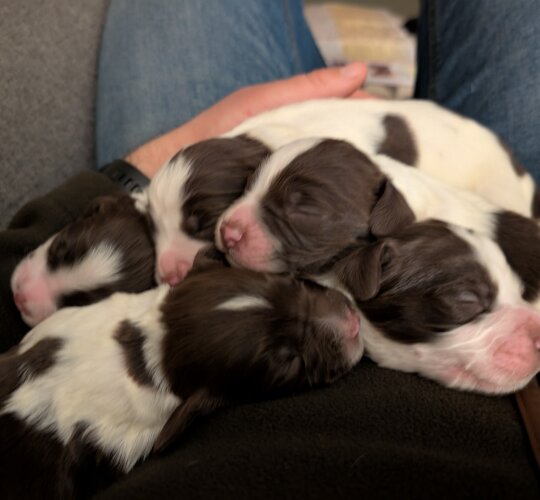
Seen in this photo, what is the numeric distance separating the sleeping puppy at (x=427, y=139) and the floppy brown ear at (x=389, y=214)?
445 mm

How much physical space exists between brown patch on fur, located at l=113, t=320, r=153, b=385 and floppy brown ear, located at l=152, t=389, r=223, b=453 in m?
0.17

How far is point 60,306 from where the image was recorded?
201 cm

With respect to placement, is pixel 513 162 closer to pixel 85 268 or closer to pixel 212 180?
pixel 212 180

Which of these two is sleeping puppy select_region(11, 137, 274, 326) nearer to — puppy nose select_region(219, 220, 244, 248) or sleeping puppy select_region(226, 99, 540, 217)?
puppy nose select_region(219, 220, 244, 248)

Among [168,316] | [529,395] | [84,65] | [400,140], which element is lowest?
[529,395]

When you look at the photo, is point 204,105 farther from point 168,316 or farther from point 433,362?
point 433,362

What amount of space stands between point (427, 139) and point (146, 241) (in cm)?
113

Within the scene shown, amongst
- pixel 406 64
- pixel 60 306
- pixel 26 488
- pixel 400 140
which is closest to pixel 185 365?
pixel 26 488

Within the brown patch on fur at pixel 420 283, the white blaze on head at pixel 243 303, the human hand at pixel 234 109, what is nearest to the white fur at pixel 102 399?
the white blaze on head at pixel 243 303

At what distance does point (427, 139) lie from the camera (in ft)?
7.66

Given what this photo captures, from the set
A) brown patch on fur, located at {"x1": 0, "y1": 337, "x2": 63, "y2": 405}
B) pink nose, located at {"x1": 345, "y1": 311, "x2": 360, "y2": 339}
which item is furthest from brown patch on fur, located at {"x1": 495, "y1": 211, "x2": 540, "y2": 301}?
brown patch on fur, located at {"x1": 0, "y1": 337, "x2": 63, "y2": 405}

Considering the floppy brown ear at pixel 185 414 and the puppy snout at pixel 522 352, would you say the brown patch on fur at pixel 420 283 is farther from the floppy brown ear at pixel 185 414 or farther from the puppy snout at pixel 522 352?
the floppy brown ear at pixel 185 414

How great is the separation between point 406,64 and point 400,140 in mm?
2698

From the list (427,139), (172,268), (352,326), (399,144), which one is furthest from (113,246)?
(427,139)
